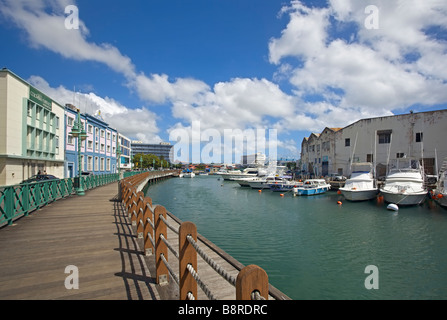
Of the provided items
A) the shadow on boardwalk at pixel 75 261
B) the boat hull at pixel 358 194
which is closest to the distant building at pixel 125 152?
the boat hull at pixel 358 194

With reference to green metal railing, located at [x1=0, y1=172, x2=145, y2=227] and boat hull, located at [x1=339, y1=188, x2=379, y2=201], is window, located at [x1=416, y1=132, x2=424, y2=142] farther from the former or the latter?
green metal railing, located at [x1=0, y1=172, x2=145, y2=227]

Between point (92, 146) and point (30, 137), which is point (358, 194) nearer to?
point (30, 137)

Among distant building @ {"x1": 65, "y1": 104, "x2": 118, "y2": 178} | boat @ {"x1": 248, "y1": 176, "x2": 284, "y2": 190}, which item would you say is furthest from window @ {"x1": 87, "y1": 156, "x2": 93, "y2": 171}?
boat @ {"x1": 248, "y1": 176, "x2": 284, "y2": 190}

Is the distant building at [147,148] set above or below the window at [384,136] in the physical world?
above

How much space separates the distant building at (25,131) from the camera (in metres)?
22.3

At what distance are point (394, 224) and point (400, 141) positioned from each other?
2890 cm

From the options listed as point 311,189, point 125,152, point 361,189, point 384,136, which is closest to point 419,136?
point 384,136

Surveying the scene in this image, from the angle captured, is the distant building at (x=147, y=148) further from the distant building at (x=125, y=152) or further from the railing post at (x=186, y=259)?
the railing post at (x=186, y=259)

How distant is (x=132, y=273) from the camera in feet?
16.4

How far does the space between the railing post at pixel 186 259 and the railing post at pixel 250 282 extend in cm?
143

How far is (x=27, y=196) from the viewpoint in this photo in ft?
33.4

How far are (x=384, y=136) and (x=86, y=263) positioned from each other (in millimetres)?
48413
